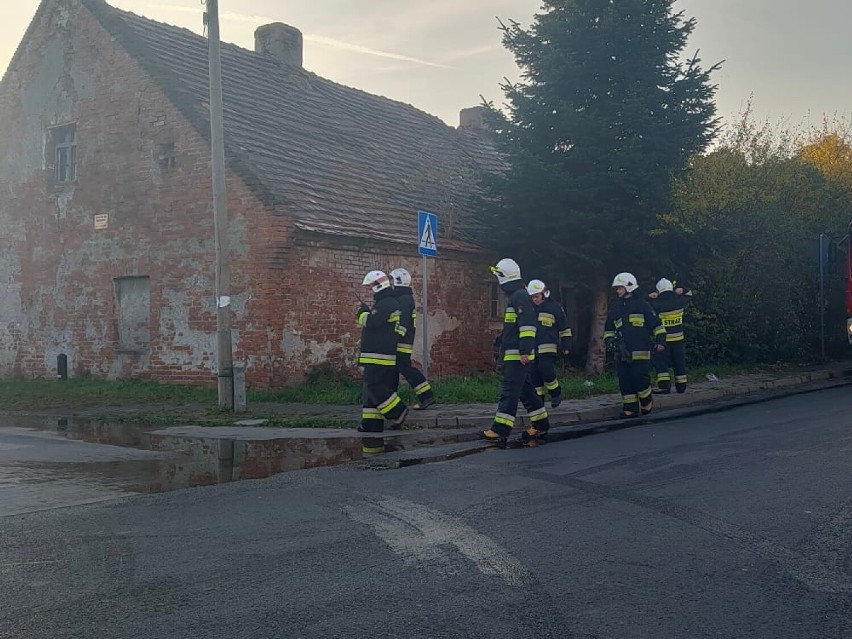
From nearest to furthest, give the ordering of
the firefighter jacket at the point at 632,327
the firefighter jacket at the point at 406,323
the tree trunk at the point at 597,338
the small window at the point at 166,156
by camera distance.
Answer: the firefighter jacket at the point at 406,323
the firefighter jacket at the point at 632,327
the small window at the point at 166,156
the tree trunk at the point at 597,338

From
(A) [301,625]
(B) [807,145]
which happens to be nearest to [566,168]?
(A) [301,625]

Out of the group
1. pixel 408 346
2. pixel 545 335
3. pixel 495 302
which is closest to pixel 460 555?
pixel 545 335

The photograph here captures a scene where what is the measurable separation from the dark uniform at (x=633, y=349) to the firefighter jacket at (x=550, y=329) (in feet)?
3.58

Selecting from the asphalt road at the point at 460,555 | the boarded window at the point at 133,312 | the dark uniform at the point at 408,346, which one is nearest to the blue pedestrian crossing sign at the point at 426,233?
the dark uniform at the point at 408,346

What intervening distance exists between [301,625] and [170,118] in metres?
14.8

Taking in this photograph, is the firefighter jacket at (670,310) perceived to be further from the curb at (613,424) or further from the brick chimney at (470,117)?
the brick chimney at (470,117)

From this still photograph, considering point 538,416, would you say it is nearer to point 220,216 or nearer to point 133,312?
point 220,216

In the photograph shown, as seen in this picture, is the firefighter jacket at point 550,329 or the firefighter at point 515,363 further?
the firefighter jacket at point 550,329

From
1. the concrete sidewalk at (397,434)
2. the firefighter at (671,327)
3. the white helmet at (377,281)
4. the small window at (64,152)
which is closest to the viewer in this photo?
the concrete sidewalk at (397,434)

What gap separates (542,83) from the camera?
17516 millimetres

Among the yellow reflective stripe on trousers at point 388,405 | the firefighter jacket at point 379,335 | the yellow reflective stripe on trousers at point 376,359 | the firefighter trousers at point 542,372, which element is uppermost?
the firefighter jacket at point 379,335

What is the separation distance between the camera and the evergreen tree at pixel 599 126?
16938 mm

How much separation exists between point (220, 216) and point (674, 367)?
7829mm

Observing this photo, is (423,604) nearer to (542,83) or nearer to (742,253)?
(542,83)
